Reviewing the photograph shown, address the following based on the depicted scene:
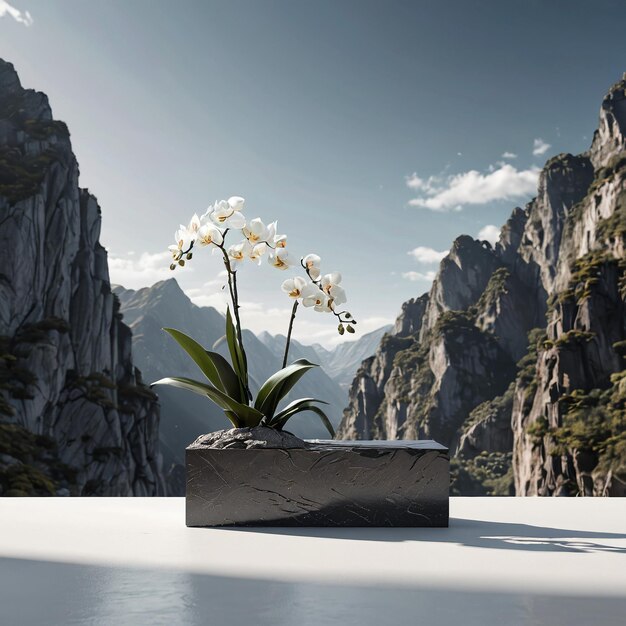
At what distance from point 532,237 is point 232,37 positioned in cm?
5187

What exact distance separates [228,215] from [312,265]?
32 cm

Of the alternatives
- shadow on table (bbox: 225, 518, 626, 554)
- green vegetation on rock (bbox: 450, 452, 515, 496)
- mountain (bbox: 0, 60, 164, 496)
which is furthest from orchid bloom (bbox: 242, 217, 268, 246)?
green vegetation on rock (bbox: 450, 452, 515, 496)

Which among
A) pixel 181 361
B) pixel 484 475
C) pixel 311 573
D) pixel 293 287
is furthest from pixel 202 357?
pixel 181 361

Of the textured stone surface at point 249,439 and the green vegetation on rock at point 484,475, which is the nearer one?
the textured stone surface at point 249,439

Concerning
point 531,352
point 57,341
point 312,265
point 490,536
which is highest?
point 531,352

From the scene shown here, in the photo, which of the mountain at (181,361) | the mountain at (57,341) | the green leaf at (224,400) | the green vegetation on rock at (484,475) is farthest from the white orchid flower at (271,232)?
the mountain at (181,361)

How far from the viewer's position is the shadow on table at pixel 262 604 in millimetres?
936

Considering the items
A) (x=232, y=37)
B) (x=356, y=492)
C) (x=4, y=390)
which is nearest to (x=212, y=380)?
(x=356, y=492)

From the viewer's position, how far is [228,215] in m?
1.87

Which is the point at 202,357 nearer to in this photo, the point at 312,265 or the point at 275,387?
the point at 275,387

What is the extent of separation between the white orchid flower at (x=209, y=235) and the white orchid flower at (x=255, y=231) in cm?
9

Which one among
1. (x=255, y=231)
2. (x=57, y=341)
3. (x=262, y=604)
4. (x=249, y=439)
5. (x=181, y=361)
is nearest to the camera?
(x=262, y=604)

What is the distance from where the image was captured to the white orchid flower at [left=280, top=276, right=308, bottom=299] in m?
1.90

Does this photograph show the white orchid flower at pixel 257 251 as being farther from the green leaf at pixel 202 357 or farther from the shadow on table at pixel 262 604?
the shadow on table at pixel 262 604
